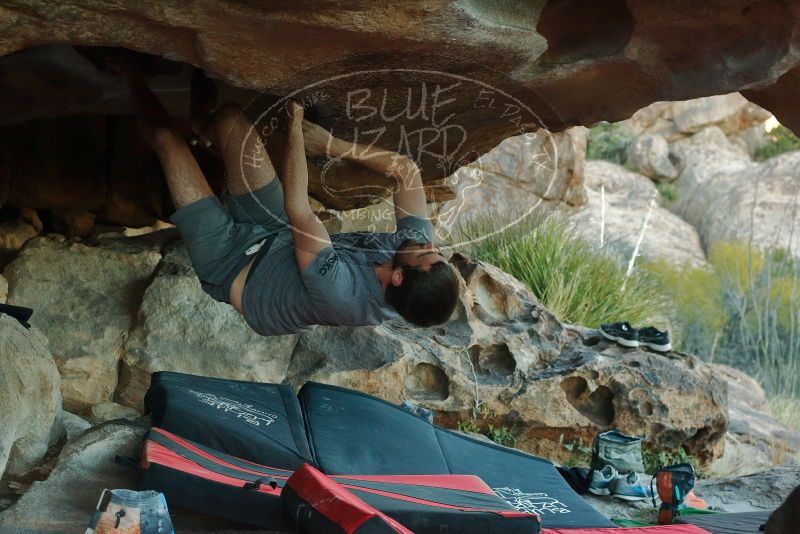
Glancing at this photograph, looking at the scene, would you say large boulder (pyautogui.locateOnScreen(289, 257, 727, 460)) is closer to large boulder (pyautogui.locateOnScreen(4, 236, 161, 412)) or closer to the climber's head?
large boulder (pyautogui.locateOnScreen(4, 236, 161, 412))

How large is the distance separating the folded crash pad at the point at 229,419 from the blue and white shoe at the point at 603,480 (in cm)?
171

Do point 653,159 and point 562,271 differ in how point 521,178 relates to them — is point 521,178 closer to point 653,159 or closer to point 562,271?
point 562,271

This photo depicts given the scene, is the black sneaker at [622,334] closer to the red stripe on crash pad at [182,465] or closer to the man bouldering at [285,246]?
the man bouldering at [285,246]

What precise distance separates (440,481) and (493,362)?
183 centimetres

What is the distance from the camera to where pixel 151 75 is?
452cm

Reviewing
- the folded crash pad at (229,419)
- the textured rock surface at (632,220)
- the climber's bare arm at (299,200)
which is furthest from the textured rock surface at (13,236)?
the textured rock surface at (632,220)

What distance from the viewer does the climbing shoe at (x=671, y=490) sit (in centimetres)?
485

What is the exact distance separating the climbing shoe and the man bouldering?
5.74 ft

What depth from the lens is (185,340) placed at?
17.7ft

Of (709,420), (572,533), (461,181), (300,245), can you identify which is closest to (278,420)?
(300,245)

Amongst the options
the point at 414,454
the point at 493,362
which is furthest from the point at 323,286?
the point at 493,362

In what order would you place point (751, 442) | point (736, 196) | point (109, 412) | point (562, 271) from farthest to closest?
point (736, 196)
point (562, 271)
point (751, 442)
point (109, 412)

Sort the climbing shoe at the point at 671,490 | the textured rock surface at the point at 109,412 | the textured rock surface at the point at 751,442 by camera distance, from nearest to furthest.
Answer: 1. the climbing shoe at the point at 671,490
2. the textured rock surface at the point at 109,412
3. the textured rock surface at the point at 751,442

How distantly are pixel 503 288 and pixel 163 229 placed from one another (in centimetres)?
216
